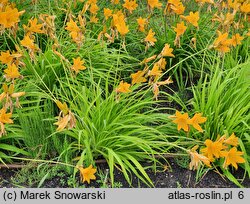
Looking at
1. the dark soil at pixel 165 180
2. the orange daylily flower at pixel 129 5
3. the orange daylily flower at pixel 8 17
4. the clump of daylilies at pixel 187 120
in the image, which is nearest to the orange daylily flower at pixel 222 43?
the clump of daylilies at pixel 187 120

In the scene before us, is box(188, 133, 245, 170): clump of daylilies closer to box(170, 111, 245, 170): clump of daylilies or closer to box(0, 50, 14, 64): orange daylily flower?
box(170, 111, 245, 170): clump of daylilies

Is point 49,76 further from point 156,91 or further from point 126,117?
point 156,91

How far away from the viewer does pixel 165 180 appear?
2.99 meters

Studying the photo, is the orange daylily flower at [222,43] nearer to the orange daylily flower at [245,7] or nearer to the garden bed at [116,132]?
the garden bed at [116,132]

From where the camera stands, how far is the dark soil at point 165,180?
2924 mm

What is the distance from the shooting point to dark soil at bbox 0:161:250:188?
2924 millimetres

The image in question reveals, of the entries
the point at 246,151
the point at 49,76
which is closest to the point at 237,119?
the point at 246,151

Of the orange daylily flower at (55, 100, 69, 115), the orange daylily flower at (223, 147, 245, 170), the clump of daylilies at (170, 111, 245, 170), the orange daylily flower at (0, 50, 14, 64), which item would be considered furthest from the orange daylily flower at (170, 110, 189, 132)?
the orange daylily flower at (0, 50, 14, 64)

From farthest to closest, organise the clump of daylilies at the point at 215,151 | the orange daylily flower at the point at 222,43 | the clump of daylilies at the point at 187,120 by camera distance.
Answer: the orange daylily flower at the point at 222,43
the clump of daylilies at the point at 187,120
the clump of daylilies at the point at 215,151

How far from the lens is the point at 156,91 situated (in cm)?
293

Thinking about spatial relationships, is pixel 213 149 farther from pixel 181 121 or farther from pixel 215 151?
pixel 181 121

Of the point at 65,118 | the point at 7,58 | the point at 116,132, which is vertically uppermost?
the point at 7,58

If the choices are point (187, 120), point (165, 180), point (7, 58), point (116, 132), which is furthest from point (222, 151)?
point (7, 58)

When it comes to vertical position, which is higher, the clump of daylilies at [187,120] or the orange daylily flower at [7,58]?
the orange daylily flower at [7,58]
